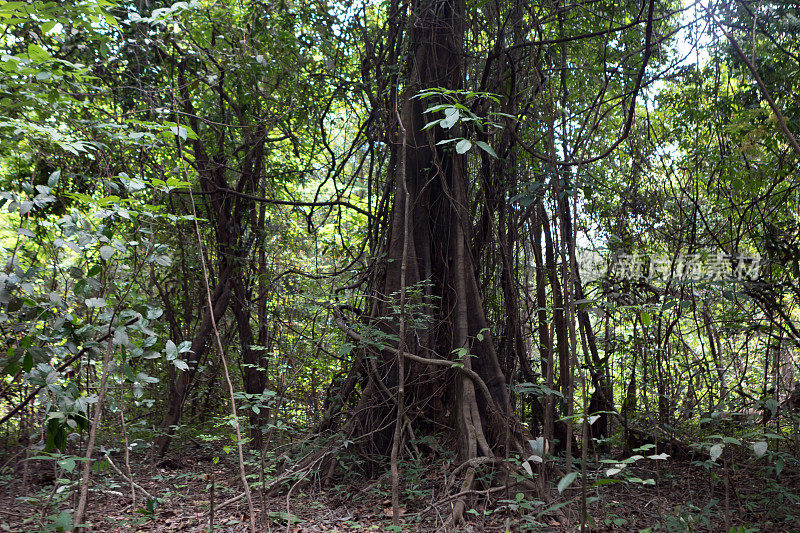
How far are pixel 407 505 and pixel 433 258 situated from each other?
209 centimetres

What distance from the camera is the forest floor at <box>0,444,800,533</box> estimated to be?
10.9 ft

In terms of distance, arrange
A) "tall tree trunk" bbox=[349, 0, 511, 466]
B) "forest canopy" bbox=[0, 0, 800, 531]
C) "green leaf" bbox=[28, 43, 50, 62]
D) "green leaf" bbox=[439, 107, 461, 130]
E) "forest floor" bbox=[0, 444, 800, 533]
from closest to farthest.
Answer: "green leaf" bbox=[439, 107, 461, 130]
"green leaf" bbox=[28, 43, 50, 62]
"forest floor" bbox=[0, 444, 800, 533]
"forest canopy" bbox=[0, 0, 800, 531]
"tall tree trunk" bbox=[349, 0, 511, 466]

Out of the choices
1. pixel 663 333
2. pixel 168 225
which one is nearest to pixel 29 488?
pixel 168 225

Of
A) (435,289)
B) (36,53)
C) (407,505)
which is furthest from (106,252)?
(435,289)

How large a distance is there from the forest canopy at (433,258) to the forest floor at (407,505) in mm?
32

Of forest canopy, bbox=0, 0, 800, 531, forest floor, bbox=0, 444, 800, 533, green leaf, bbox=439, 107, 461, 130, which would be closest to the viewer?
green leaf, bbox=439, 107, 461, 130

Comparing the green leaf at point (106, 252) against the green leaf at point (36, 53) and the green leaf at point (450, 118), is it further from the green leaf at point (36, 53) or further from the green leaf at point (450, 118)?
the green leaf at point (450, 118)

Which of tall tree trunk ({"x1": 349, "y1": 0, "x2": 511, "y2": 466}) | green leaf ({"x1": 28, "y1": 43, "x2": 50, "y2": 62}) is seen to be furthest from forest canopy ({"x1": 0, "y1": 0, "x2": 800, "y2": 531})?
green leaf ({"x1": 28, "y1": 43, "x2": 50, "y2": 62})

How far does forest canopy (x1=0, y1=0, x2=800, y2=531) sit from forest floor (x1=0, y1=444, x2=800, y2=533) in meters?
0.03

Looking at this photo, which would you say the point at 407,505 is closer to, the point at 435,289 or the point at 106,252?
the point at 435,289

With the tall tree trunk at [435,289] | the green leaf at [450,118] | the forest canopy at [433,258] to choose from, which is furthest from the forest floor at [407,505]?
the green leaf at [450,118]

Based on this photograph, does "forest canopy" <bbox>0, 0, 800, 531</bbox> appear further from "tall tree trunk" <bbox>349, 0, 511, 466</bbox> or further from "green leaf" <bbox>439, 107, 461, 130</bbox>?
"green leaf" <bbox>439, 107, 461, 130</bbox>

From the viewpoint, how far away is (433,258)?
194 inches

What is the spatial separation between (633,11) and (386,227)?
2964 millimetres
